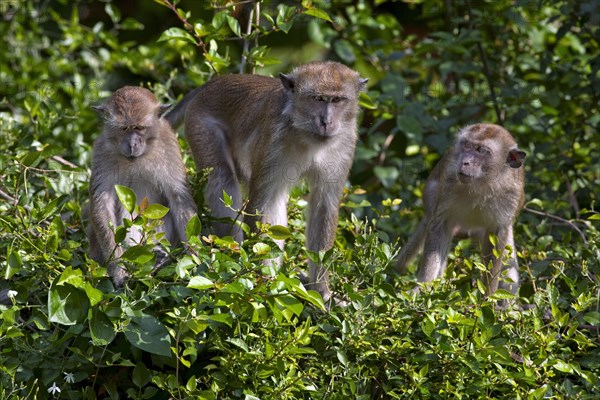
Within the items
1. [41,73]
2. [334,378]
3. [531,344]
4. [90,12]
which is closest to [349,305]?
[334,378]

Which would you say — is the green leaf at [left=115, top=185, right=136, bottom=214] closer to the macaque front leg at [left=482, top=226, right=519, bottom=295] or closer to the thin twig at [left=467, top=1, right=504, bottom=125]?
the macaque front leg at [left=482, top=226, right=519, bottom=295]

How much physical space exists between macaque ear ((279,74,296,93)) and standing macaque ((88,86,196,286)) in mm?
881

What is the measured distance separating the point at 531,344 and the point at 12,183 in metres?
3.89

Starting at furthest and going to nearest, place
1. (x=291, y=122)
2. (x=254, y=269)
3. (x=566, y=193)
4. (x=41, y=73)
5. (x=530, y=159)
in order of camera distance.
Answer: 1. (x=41, y=73)
2. (x=530, y=159)
3. (x=566, y=193)
4. (x=291, y=122)
5. (x=254, y=269)

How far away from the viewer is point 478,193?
7.34 metres

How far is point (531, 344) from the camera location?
18.2 feet

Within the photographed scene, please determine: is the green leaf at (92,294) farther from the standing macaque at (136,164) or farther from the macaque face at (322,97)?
the macaque face at (322,97)

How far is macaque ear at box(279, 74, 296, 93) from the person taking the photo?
6742 millimetres

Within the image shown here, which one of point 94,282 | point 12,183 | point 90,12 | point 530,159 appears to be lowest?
point 90,12

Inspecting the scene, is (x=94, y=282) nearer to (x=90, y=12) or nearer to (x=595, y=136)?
(x=595, y=136)

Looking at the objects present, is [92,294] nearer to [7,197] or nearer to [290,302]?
[290,302]

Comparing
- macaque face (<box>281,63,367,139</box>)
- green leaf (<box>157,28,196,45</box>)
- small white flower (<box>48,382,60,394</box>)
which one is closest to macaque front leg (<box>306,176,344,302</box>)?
macaque face (<box>281,63,367,139</box>)

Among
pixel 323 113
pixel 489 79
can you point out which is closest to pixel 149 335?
pixel 323 113

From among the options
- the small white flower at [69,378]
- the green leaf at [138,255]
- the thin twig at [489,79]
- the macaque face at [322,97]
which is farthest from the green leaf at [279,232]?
the thin twig at [489,79]
